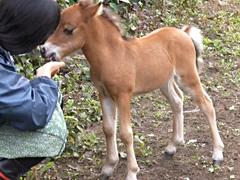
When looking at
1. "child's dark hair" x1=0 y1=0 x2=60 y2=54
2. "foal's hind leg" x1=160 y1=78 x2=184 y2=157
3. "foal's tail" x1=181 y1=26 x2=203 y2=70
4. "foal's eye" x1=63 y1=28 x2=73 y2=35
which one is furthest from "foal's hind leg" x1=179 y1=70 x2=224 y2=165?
"child's dark hair" x1=0 y1=0 x2=60 y2=54

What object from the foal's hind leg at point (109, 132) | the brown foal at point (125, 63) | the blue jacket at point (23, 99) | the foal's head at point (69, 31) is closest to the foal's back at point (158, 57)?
the brown foal at point (125, 63)

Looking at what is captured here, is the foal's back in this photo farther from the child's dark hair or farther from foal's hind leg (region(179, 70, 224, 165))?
the child's dark hair

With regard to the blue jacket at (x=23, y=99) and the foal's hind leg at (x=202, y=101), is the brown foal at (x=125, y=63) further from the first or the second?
the blue jacket at (x=23, y=99)

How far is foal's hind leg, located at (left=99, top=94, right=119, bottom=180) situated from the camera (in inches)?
185

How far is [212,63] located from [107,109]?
3.77 m

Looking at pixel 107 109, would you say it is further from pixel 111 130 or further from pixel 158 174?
pixel 158 174

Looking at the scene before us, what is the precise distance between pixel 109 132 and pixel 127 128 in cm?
25

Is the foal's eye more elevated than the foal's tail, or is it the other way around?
the foal's eye

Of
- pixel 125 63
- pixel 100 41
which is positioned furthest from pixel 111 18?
pixel 125 63

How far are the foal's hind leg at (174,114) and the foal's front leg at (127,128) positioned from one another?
0.68 metres

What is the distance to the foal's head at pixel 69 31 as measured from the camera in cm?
425

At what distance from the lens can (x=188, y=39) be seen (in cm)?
507

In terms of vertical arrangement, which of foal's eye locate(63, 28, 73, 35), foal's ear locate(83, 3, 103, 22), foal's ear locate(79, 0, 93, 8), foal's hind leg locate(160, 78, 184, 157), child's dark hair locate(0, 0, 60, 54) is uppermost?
child's dark hair locate(0, 0, 60, 54)

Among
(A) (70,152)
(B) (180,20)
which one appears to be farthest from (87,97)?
(B) (180,20)
